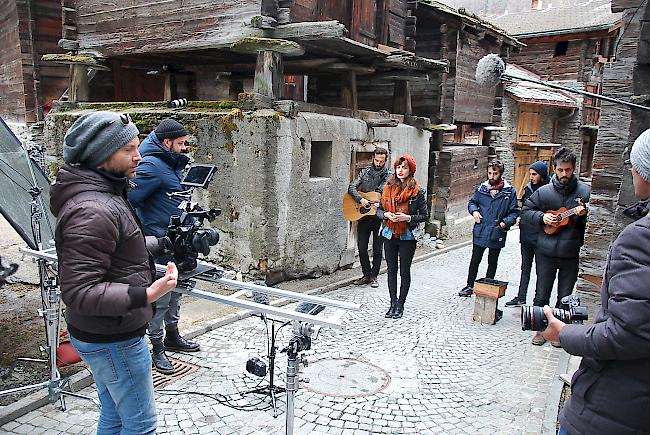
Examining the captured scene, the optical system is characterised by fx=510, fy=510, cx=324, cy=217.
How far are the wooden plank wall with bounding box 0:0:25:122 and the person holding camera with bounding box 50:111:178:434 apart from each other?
12.9 m

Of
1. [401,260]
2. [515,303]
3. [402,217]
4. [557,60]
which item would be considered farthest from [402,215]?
[557,60]

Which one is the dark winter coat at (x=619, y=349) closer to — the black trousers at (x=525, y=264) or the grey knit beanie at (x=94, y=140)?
the grey knit beanie at (x=94, y=140)

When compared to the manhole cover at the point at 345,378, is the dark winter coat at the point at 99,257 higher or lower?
higher

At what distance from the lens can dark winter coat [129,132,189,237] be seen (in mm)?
4340

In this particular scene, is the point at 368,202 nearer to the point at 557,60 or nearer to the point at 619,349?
the point at 619,349

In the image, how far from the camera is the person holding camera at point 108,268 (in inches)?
89.4

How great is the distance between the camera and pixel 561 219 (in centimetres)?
557

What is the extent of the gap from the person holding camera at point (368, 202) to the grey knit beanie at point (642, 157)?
5199mm

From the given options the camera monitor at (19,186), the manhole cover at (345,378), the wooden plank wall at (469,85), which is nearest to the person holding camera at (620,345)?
the manhole cover at (345,378)

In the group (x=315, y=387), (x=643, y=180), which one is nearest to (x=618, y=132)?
(x=643, y=180)

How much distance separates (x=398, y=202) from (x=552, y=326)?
4040 millimetres

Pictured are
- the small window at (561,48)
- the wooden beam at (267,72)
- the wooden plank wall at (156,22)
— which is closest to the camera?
the wooden beam at (267,72)

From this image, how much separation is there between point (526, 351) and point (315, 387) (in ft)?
8.27

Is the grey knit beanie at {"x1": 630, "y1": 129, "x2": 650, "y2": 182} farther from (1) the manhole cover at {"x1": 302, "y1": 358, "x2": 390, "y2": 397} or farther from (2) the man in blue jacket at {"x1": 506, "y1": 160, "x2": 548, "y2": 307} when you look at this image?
(2) the man in blue jacket at {"x1": 506, "y1": 160, "x2": 548, "y2": 307}
